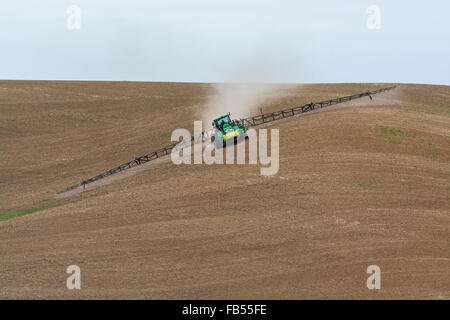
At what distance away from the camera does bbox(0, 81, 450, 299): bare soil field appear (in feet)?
78.0

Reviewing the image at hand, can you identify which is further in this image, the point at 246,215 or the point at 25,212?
the point at 25,212

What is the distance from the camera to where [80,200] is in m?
36.6

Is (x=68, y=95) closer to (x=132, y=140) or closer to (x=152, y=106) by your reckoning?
(x=152, y=106)

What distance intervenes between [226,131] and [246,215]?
12164mm

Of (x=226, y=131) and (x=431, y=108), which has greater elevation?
(x=431, y=108)

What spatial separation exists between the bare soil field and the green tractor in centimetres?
323

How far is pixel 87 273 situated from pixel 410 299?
13762 mm

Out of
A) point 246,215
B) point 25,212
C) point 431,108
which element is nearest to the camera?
point 246,215

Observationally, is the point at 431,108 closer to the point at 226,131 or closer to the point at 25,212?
the point at 226,131

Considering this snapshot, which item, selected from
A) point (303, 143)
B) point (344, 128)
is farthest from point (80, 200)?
point (344, 128)

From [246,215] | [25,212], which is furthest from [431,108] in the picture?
[25,212]

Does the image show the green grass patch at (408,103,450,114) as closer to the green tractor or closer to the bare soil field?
the bare soil field

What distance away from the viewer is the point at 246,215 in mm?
30109

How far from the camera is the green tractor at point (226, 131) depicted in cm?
4088
